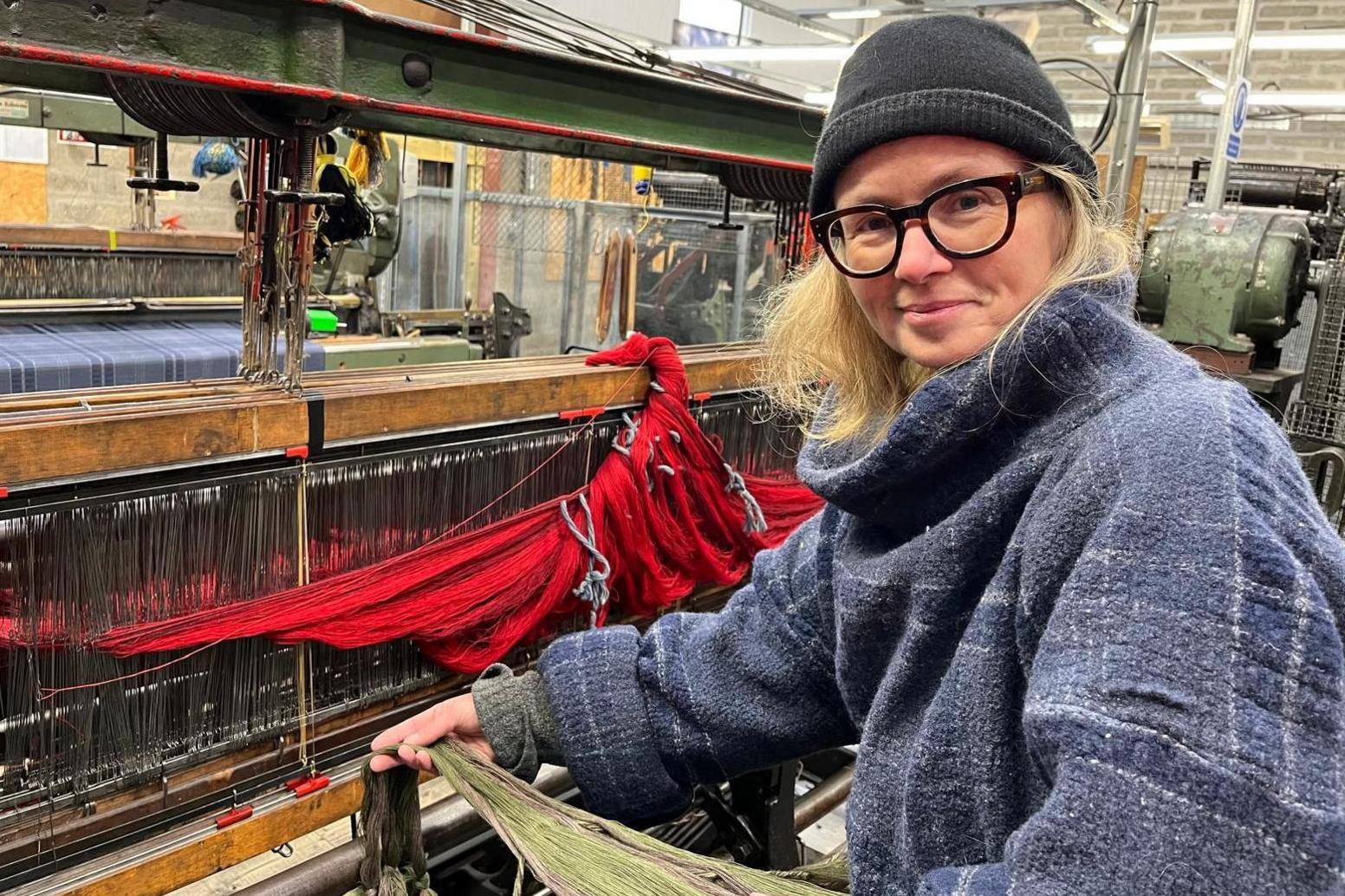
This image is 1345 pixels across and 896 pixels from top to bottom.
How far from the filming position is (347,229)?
116 inches

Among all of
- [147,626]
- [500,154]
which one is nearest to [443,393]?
[147,626]

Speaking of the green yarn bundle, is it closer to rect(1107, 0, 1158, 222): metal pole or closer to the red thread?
the red thread

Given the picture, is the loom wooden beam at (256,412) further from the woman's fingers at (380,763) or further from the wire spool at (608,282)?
the wire spool at (608,282)

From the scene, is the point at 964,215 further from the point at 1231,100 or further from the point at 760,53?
the point at 760,53

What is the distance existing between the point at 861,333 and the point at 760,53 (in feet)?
26.9

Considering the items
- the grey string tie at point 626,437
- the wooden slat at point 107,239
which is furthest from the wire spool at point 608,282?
the grey string tie at point 626,437

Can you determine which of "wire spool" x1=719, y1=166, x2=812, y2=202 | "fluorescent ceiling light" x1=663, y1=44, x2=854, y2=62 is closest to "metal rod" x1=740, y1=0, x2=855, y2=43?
"fluorescent ceiling light" x1=663, y1=44, x2=854, y2=62

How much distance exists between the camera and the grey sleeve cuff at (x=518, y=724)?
137cm

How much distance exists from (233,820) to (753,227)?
5618 mm

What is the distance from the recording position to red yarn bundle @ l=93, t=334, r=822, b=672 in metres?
1.65

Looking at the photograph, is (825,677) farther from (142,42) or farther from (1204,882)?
(142,42)

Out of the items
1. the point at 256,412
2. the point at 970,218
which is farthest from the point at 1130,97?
the point at 256,412

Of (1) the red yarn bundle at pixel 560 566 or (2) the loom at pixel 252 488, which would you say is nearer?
(2) the loom at pixel 252 488

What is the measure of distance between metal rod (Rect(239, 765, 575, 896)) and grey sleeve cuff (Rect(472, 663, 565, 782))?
217 millimetres
